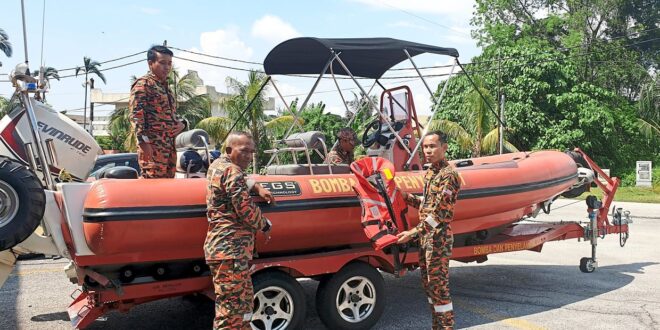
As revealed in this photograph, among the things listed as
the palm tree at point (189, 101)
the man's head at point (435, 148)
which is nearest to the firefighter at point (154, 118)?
the man's head at point (435, 148)

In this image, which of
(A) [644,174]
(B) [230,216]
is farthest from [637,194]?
(B) [230,216]

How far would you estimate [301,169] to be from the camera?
5910 millimetres

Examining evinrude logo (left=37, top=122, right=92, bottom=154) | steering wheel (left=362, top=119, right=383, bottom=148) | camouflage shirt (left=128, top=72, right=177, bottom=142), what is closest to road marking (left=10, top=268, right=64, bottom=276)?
evinrude logo (left=37, top=122, right=92, bottom=154)

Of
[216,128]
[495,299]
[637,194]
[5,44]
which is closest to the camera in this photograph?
[495,299]

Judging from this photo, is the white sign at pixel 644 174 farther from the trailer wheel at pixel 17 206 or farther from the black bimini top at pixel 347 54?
the trailer wheel at pixel 17 206

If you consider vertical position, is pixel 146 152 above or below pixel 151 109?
below

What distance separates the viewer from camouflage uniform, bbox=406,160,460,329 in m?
4.70

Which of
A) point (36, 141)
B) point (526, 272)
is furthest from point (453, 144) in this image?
point (36, 141)

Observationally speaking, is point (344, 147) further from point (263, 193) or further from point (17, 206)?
point (17, 206)

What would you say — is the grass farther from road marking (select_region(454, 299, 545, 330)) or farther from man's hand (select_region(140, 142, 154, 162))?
man's hand (select_region(140, 142, 154, 162))

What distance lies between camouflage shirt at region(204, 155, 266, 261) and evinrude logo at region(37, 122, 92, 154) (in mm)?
1597

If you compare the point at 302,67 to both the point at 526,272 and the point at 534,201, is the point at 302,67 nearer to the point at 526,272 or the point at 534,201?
the point at 534,201

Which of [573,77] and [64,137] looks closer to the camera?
[64,137]

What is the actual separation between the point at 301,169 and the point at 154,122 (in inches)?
61.7
